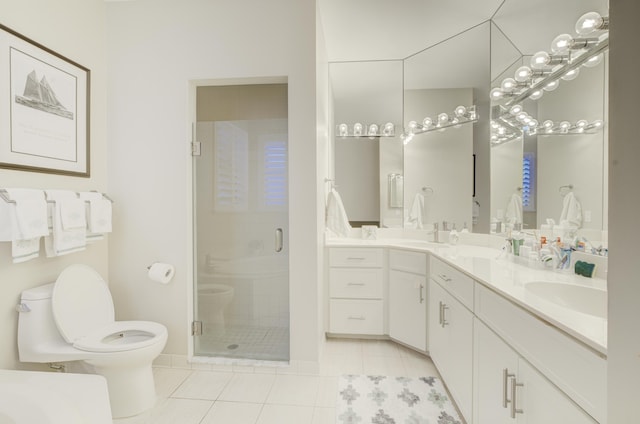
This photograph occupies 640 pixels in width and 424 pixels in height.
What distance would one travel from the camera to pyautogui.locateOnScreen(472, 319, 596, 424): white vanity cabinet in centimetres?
97

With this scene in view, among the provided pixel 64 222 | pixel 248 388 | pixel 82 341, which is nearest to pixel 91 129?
pixel 64 222

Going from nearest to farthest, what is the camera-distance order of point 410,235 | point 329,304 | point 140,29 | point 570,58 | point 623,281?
point 623,281 → point 570,58 → point 140,29 → point 329,304 → point 410,235

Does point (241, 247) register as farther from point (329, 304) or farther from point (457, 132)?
point (457, 132)

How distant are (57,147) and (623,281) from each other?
2584mm

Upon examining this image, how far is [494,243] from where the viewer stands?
2502 mm

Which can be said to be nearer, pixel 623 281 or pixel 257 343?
pixel 623 281

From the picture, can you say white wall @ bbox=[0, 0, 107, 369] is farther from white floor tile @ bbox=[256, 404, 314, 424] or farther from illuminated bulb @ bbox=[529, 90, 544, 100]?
illuminated bulb @ bbox=[529, 90, 544, 100]

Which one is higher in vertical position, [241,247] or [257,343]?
[241,247]

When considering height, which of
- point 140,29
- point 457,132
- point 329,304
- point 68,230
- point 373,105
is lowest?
point 329,304

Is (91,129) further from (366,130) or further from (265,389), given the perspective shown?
(366,130)

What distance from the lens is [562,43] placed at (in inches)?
63.2

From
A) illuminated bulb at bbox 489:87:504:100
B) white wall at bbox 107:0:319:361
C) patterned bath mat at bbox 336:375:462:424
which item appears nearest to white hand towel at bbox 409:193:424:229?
illuminated bulb at bbox 489:87:504:100

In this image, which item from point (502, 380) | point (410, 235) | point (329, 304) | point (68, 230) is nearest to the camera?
point (502, 380)

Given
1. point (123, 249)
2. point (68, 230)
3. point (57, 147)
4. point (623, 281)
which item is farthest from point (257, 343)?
point (623, 281)
